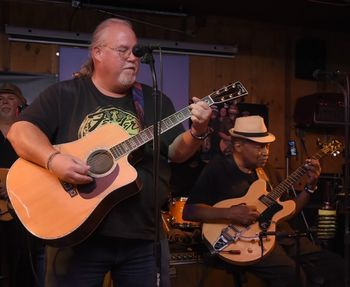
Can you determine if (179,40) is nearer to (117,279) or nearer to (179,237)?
(179,237)

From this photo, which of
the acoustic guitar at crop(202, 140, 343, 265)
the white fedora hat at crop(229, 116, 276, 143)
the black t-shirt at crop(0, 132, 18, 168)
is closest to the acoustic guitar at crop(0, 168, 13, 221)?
the black t-shirt at crop(0, 132, 18, 168)

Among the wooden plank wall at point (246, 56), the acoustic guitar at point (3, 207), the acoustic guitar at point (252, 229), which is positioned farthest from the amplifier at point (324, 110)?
the acoustic guitar at point (3, 207)

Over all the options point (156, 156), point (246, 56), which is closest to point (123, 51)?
point (156, 156)

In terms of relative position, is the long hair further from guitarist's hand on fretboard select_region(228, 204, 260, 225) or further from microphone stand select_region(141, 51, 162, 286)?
guitarist's hand on fretboard select_region(228, 204, 260, 225)

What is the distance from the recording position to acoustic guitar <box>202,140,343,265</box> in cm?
404

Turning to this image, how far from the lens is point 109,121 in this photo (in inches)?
94.7

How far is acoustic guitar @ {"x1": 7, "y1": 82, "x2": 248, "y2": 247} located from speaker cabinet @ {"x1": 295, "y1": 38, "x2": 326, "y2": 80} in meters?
4.19

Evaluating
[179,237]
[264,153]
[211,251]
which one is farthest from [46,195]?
[264,153]

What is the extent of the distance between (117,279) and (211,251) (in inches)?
72.2

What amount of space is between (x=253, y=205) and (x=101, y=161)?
6.99ft

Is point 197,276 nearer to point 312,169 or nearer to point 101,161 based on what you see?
point 312,169

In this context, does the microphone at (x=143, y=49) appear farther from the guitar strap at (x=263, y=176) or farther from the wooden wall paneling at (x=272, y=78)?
the wooden wall paneling at (x=272, y=78)

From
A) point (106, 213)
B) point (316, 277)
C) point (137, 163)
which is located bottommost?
point (316, 277)

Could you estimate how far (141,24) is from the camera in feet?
19.0
